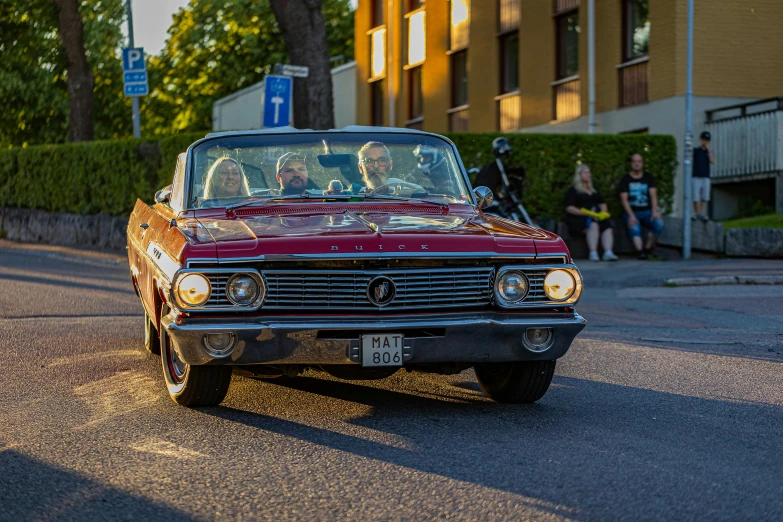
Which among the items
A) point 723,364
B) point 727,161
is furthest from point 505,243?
point 727,161

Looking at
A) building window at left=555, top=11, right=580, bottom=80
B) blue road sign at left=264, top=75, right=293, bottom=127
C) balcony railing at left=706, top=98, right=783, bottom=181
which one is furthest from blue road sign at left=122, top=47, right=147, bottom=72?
balcony railing at left=706, top=98, right=783, bottom=181

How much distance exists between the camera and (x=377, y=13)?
4022cm

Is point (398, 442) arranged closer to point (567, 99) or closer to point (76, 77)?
point (567, 99)

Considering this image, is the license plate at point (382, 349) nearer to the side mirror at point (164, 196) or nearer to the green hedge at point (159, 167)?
the side mirror at point (164, 196)

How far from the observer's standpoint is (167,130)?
58906 millimetres

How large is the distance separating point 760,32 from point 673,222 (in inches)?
222

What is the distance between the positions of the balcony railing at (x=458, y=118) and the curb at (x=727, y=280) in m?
18.3

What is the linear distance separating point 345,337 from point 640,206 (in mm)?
14669

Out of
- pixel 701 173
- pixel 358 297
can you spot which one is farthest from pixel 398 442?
pixel 701 173

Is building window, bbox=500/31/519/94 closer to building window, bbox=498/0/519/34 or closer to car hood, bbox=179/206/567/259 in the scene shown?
building window, bbox=498/0/519/34

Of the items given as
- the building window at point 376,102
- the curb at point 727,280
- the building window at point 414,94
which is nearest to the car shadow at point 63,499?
the curb at point 727,280

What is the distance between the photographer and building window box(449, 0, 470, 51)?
3416 centimetres

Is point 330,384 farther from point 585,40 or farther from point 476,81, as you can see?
point 476,81

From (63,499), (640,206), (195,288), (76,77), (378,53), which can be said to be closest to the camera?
(63,499)
